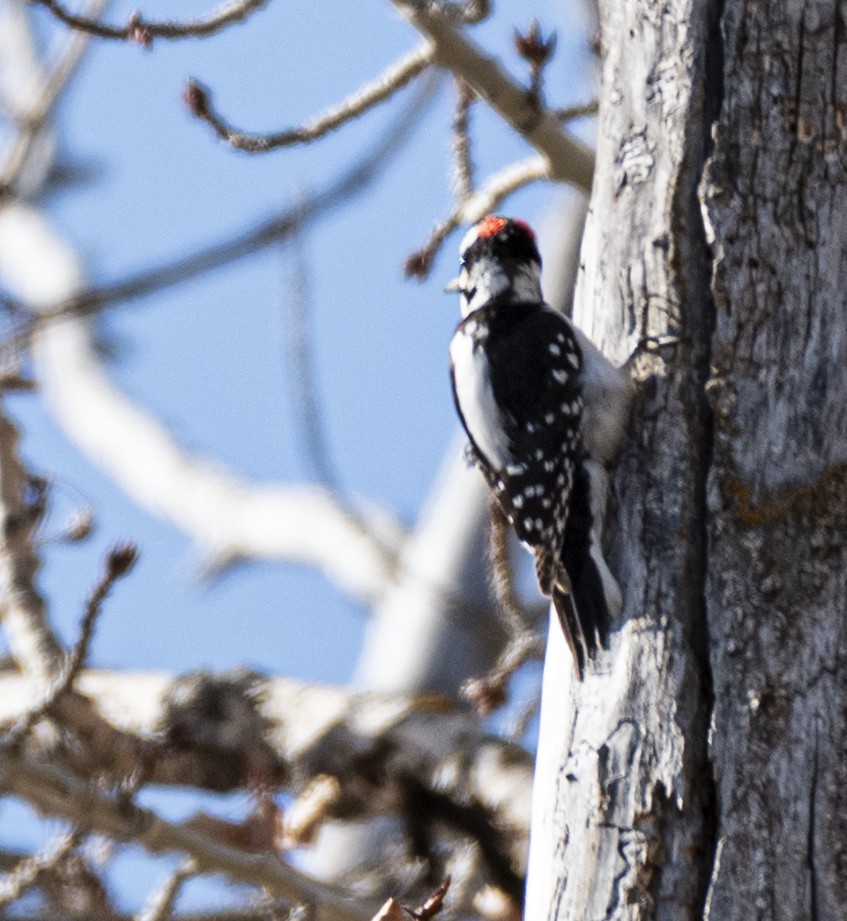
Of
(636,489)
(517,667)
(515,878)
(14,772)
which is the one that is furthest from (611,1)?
(515,878)

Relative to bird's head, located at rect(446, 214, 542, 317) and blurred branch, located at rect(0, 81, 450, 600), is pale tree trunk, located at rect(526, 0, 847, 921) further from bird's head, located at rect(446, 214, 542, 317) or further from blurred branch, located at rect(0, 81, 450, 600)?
blurred branch, located at rect(0, 81, 450, 600)

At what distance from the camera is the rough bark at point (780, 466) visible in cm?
207

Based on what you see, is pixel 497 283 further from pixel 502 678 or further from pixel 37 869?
pixel 37 869

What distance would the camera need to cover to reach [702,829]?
210 cm

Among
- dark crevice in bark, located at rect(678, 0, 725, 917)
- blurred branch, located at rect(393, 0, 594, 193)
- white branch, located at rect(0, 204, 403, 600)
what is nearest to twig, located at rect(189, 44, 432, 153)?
blurred branch, located at rect(393, 0, 594, 193)

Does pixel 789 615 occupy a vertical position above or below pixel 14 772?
above

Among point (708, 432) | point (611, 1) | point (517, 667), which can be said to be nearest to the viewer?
point (708, 432)

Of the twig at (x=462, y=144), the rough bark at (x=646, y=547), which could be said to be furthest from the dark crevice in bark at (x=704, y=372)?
the twig at (x=462, y=144)

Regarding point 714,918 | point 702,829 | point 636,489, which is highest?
point 636,489

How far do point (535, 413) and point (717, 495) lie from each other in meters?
0.51

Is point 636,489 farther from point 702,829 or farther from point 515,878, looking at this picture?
point 515,878

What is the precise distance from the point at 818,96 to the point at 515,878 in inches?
83.5

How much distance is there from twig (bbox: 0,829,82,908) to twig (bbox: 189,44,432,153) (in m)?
1.39

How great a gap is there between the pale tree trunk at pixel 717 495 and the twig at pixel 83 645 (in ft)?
2.56
